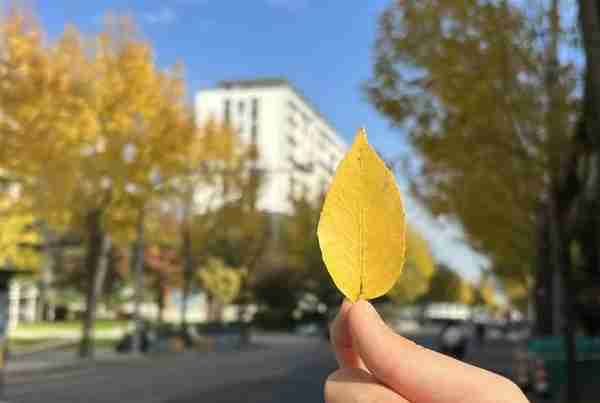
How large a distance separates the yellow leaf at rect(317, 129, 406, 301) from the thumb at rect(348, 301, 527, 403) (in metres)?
0.09


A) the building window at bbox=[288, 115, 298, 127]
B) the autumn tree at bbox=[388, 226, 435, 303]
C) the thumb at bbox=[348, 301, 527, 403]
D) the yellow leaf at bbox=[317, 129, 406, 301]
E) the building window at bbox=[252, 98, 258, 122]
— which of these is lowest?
the autumn tree at bbox=[388, 226, 435, 303]

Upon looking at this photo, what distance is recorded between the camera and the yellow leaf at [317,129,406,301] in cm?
144

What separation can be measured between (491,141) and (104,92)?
11.9 m

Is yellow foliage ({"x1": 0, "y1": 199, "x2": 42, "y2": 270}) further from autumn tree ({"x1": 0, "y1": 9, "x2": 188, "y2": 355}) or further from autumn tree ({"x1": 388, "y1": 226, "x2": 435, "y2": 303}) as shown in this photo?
autumn tree ({"x1": 388, "y1": 226, "x2": 435, "y2": 303})

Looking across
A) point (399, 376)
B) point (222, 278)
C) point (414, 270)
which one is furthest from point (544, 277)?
point (414, 270)

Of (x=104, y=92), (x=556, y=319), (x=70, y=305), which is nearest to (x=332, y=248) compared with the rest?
(x=556, y=319)

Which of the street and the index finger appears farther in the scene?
the street

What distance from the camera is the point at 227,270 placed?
31.9 metres

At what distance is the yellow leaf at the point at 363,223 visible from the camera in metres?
1.44

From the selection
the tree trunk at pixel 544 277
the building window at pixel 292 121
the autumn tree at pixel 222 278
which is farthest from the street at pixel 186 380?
the building window at pixel 292 121

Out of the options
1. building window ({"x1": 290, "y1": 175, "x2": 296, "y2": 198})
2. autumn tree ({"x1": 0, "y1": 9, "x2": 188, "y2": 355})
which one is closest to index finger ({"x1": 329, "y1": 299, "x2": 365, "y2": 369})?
autumn tree ({"x1": 0, "y1": 9, "x2": 188, "y2": 355})

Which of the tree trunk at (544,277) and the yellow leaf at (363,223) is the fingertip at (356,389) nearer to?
the yellow leaf at (363,223)

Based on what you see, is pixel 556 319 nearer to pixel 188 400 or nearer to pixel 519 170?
pixel 519 170

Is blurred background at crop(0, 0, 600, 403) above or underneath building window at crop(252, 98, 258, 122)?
underneath
